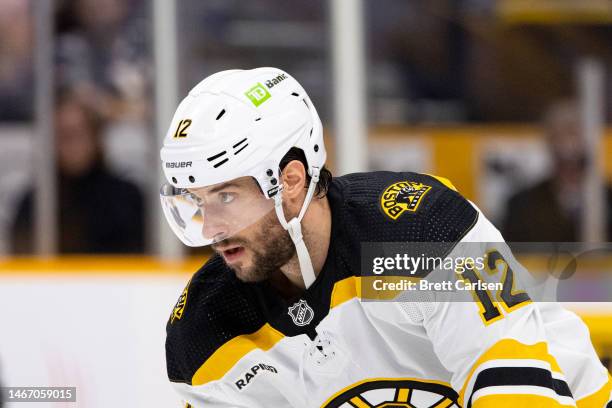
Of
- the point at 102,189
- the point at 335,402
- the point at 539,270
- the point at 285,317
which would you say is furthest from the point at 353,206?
the point at 102,189

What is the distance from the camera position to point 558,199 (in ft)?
15.2

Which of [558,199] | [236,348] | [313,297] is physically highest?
[313,297]

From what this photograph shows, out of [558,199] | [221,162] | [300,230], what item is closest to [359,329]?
[300,230]

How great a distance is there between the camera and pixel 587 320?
10.5 ft

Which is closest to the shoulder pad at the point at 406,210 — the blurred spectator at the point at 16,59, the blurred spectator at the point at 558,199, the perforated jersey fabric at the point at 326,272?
the perforated jersey fabric at the point at 326,272

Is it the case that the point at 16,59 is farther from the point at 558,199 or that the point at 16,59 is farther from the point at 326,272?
the point at 326,272

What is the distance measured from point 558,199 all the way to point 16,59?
7.44 ft

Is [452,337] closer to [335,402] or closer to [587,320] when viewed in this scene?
[335,402]

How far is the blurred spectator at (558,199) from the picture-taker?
4566 mm

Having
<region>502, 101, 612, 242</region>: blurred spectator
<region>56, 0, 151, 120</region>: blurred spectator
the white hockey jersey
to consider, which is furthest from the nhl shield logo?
<region>502, 101, 612, 242</region>: blurred spectator

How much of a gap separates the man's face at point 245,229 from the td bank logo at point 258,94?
144 mm

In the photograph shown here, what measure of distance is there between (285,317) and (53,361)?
157 cm

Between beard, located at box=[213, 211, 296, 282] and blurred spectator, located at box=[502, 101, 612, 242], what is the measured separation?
2554mm

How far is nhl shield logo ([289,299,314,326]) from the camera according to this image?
217cm
